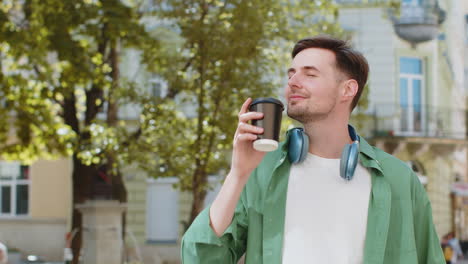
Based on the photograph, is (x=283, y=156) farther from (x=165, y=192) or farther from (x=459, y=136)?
(x=459, y=136)

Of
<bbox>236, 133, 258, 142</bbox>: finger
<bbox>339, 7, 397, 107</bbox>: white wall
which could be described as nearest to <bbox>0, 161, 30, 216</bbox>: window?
<bbox>339, 7, 397, 107</bbox>: white wall

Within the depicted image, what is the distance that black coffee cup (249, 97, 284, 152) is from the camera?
2286 millimetres

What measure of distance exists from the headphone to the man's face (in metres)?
0.06

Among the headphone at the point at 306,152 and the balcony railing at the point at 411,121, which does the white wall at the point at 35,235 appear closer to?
the balcony railing at the point at 411,121

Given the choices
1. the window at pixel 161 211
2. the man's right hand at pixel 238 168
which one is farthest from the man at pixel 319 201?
the window at pixel 161 211

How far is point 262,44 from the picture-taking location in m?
12.3

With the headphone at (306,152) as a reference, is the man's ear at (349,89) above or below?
above

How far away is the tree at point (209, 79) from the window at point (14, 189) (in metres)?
13.0

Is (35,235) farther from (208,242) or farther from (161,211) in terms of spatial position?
(208,242)

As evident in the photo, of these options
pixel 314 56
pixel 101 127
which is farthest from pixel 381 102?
pixel 314 56

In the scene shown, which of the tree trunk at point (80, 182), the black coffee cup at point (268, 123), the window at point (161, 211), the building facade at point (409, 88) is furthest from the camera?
the window at point (161, 211)

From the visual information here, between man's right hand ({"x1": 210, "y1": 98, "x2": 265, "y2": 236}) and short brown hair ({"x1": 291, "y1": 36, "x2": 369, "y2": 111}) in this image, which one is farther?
short brown hair ({"x1": 291, "y1": 36, "x2": 369, "y2": 111})

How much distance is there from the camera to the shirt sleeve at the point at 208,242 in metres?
2.50

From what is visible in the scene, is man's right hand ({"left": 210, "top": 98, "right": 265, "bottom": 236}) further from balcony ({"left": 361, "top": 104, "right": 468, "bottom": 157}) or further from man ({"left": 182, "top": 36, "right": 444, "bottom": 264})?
balcony ({"left": 361, "top": 104, "right": 468, "bottom": 157})
